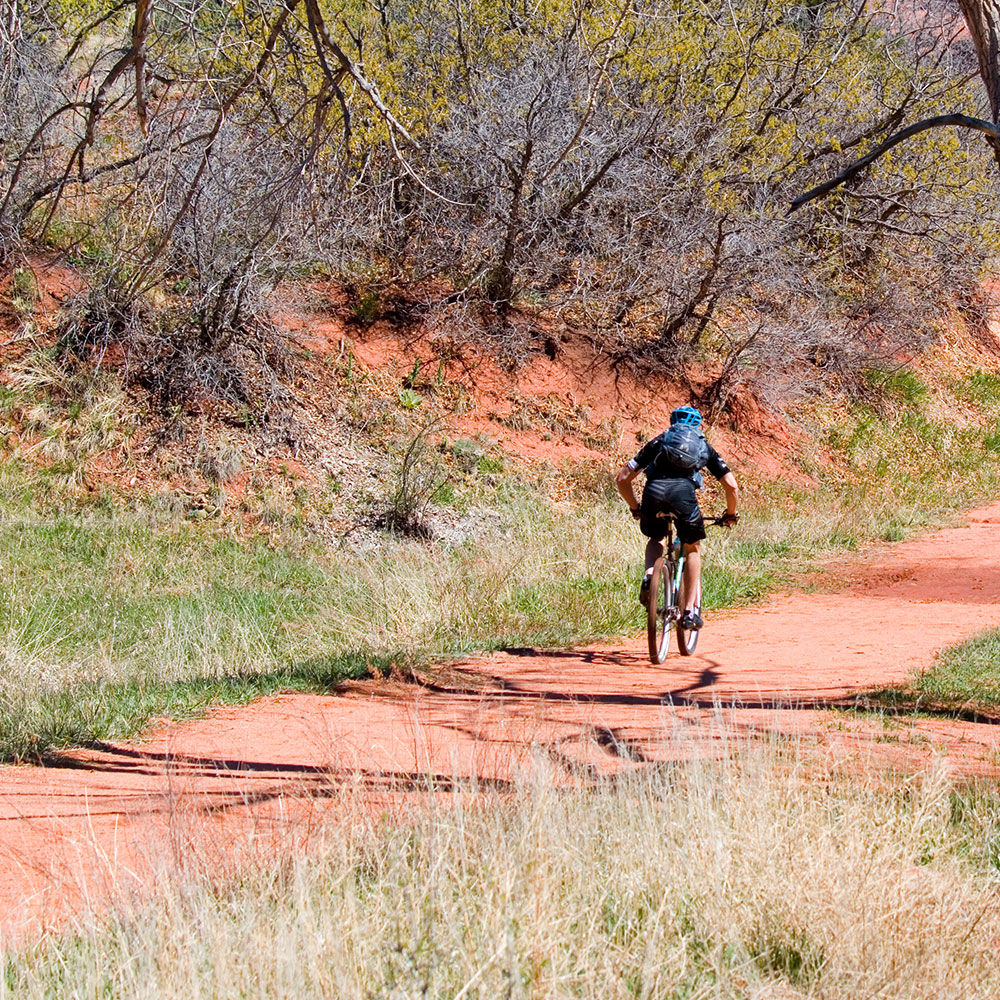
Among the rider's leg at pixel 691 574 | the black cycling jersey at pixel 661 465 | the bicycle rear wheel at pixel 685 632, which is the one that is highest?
the black cycling jersey at pixel 661 465

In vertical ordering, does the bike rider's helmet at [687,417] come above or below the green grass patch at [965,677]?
above

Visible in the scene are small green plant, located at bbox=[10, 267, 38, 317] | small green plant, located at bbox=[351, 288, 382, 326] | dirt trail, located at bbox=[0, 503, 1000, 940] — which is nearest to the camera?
dirt trail, located at bbox=[0, 503, 1000, 940]

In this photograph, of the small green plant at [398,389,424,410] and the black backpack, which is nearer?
the black backpack

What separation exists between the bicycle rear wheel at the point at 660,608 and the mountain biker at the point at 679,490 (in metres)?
0.06

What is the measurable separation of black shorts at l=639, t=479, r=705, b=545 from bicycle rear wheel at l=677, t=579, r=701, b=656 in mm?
378

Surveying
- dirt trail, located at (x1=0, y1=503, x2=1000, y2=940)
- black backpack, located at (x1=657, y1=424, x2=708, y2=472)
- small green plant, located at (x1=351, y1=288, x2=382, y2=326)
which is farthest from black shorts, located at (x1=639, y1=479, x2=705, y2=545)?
small green plant, located at (x1=351, y1=288, x2=382, y2=326)

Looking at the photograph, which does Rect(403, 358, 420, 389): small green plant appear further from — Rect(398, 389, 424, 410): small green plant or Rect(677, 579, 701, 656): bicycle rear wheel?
Rect(677, 579, 701, 656): bicycle rear wheel

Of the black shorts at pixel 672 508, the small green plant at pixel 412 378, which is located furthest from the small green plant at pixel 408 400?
the black shorts at pixel 672 508

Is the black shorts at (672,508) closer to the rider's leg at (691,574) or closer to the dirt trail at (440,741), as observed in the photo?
the rider's leg at (691,574)

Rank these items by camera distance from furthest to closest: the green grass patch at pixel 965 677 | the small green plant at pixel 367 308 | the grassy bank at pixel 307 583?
1. the small green plant at pixel 367 308
2. the grassy bank at pixel 307 583
3. the green grass patch at pixel 965 677

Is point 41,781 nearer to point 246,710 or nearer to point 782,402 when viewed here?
point 246,710

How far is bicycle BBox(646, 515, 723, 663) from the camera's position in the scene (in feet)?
27.7

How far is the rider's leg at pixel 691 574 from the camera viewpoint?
8.66 meters

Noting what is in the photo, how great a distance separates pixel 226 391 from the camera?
16.6 m
